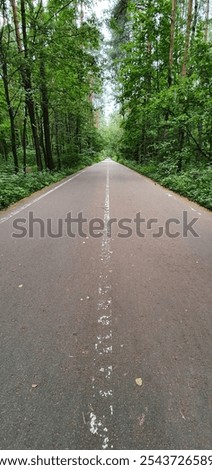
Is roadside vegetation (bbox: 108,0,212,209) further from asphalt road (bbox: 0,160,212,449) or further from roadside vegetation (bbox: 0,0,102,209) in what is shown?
asphalt road (bbox: 0,160,212,449)

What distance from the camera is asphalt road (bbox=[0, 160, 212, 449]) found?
160 centimetres

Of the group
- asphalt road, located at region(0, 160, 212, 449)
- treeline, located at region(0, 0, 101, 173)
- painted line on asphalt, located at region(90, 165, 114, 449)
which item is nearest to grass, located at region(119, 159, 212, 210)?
asphalt road, located at region(0, 160, 212, 449)

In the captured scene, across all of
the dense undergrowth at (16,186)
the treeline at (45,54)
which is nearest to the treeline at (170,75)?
the treeline at (45,54)

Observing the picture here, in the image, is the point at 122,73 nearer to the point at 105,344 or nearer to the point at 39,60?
the point at 39,60

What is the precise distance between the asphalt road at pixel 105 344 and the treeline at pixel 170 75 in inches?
349

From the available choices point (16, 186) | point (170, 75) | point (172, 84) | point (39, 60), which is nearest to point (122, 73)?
point (172, 84)

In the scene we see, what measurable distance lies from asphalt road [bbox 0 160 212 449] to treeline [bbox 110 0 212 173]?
887 centimetres

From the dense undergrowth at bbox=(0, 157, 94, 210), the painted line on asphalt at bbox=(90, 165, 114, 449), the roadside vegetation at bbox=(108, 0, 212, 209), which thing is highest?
the roadside vegetation at bbox=(108, 0, 212, 209)

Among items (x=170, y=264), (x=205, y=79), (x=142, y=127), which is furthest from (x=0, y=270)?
(x=142, y=127)

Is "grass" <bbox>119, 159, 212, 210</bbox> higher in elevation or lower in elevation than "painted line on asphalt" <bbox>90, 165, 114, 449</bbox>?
higher

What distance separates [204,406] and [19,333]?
1.71 meters

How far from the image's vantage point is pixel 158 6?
14.9m

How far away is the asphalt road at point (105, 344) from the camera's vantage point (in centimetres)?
160
